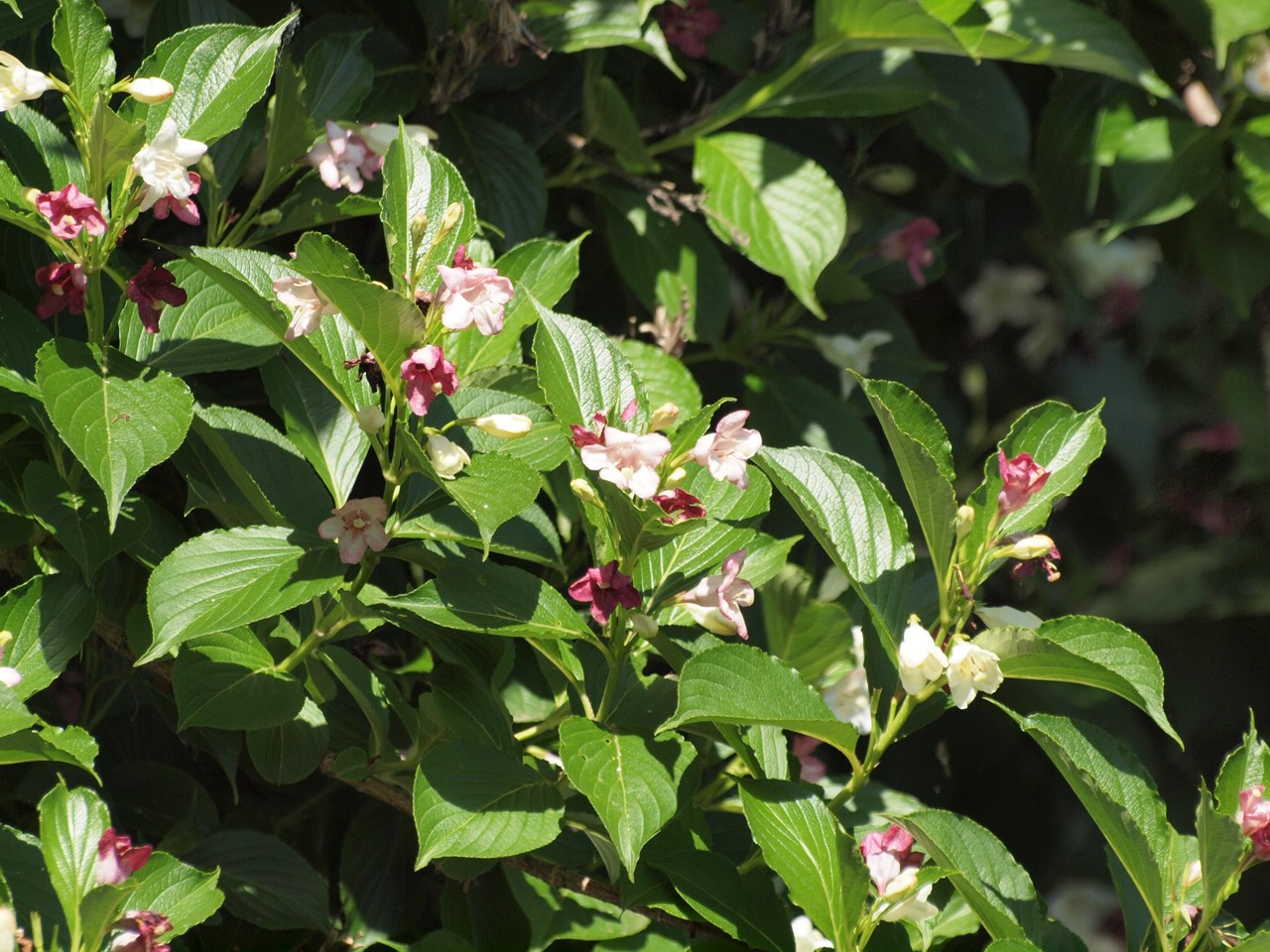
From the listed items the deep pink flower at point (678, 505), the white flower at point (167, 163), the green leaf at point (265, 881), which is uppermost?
the white flower at point (167, 163)

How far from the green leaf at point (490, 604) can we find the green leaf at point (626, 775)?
0.07 metres

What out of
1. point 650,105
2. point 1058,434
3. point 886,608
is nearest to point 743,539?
point 886,608

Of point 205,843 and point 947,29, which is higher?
point 947,29

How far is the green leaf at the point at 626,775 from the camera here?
0.85 m

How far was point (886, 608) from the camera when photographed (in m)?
0.96

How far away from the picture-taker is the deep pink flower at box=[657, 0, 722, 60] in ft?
4.82

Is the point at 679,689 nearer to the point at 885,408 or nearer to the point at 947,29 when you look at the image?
the point at 885,408

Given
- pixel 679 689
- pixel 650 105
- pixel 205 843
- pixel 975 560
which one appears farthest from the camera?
pixel 650 105

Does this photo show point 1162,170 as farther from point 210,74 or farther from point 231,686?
Answer: point 231,686

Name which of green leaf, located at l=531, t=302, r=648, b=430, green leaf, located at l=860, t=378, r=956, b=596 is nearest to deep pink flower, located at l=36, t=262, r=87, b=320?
→ green leaf, located at l=531, t=302, r=648, b=430

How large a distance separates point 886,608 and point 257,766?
0.48 m

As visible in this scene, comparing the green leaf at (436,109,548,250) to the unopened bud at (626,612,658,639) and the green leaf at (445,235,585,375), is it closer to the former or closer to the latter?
the green leaf at (445,235,585,375)

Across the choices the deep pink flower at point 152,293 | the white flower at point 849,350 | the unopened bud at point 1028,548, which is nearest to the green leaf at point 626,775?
the unopened bud at point 1028,548

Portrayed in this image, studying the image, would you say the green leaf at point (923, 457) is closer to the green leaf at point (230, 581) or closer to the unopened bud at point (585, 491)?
the unopened bud at point (585, 491)
